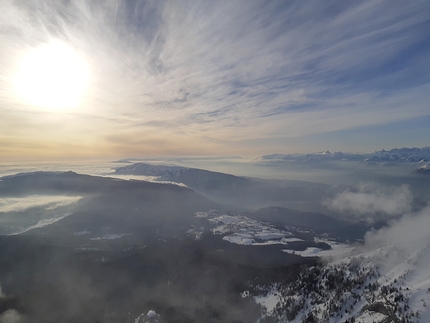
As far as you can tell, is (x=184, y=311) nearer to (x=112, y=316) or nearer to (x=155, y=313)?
(x=155, y=313)

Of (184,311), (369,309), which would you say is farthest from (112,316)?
(369,309)

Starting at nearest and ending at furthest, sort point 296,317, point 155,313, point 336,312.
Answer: point 336,312 → point 296,317 → point 155,313

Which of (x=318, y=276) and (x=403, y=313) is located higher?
(x=403, y=313)

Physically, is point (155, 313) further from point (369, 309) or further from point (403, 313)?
point (403, 313)

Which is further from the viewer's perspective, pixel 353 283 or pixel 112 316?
pixel 112 316

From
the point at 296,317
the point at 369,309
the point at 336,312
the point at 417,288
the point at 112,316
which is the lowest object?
the point at 112,316

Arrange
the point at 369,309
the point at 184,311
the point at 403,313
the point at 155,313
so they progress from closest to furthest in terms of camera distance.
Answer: the point at 403,313, the point at 369,309, the point at 155,313, the point at 184,311

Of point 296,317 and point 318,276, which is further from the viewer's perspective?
point 318,276

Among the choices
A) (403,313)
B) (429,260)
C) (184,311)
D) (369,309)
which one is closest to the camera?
(403,313)

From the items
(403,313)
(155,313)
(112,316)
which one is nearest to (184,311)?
(155,313)
